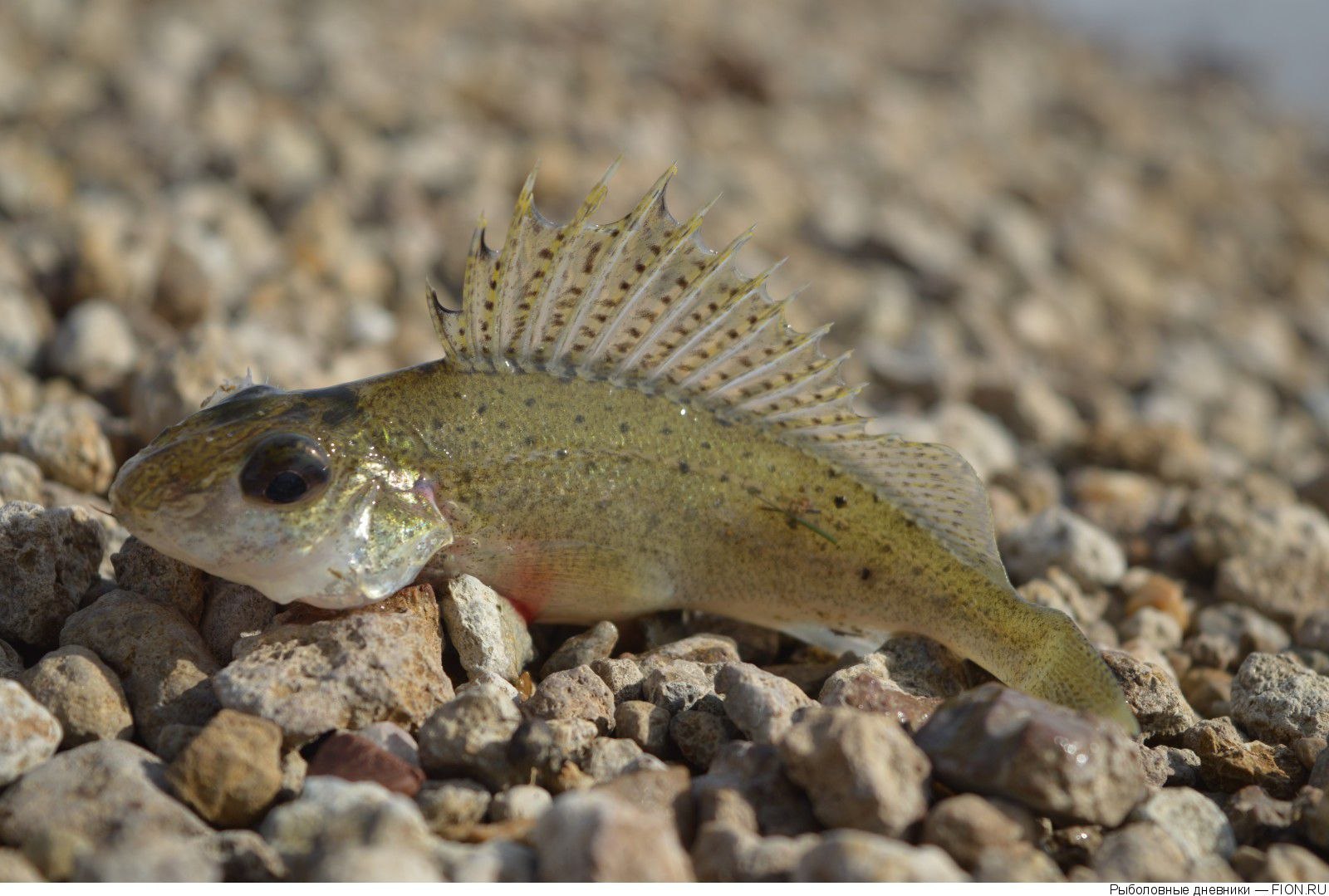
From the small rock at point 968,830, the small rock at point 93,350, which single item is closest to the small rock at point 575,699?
the small rock at point 968,830

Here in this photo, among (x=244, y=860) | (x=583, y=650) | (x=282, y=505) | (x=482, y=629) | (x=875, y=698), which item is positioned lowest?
(x=875, y=698)

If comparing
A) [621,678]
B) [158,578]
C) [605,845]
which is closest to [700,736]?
[621,678]

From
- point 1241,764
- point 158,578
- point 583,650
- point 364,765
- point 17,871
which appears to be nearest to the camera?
point 17,871

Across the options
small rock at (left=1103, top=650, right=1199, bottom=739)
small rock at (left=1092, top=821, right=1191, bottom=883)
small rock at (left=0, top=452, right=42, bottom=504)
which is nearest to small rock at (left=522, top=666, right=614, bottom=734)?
small rock at (left=1092, top=821, right=1191, bottom=883)

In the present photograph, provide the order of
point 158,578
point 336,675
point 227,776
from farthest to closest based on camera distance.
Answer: point 158,578
point 336,675
point 227,776

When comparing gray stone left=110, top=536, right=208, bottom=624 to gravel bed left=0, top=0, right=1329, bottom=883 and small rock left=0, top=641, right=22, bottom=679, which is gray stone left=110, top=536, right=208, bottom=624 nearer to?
gravel bed left=0, top=0, right=1329, bottom=883

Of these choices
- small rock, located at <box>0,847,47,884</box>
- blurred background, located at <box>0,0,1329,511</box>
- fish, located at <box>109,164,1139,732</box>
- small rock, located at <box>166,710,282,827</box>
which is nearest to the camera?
small rock, located at <box>0,847,47,884</box>

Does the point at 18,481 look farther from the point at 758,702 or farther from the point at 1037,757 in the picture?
the point at 1037,757
